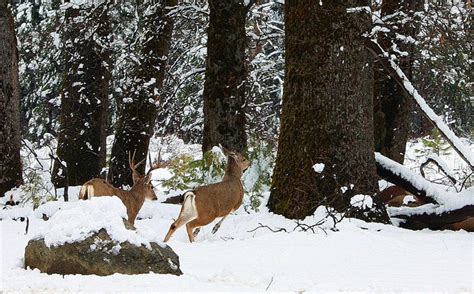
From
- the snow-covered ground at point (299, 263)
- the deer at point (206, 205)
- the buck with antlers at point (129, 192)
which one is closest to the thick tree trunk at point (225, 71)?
the buck with antlers at point (129, 192)

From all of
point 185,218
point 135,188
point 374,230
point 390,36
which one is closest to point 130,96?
point 135,188

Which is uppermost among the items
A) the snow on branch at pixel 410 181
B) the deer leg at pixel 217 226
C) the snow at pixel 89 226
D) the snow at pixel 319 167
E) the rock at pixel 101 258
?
the snow at pixel 319 167

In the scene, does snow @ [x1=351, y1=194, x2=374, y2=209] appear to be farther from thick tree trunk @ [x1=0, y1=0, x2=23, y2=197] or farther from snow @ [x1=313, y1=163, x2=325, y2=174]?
thick tree trunk @ [x1=0, y1=0, x2=23, y2=197]

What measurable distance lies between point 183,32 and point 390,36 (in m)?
6.21

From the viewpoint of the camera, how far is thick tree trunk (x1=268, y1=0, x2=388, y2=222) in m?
7.71

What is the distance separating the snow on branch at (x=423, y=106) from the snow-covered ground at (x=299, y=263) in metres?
0.96

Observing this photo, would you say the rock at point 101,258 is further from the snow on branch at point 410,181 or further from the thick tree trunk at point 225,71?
the thick tree trunk at point 225,71

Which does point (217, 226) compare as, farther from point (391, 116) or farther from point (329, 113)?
point (391, 116)

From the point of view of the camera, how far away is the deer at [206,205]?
7.77 meters

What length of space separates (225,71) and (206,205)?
334 centimetres

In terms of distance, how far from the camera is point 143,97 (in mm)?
13547

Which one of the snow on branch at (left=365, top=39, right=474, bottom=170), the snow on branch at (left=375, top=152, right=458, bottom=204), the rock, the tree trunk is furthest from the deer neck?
the rock

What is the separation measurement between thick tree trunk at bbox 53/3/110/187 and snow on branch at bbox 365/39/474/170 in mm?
6941

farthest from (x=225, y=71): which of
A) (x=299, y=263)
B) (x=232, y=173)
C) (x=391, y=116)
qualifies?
(x=299, y=263)
